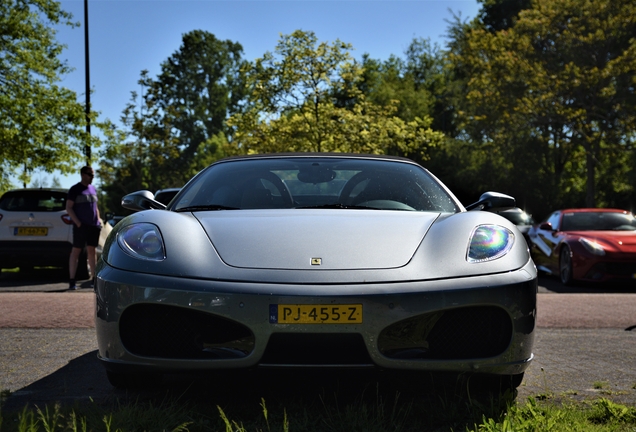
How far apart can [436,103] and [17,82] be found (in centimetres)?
4191

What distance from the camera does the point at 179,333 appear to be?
3539mm

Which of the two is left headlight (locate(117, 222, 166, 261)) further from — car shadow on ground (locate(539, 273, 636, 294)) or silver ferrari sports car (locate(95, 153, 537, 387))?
car shadow on ground (locate(539, 273, 636, 294))

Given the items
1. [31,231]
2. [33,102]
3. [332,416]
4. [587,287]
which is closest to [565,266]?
[587,287]

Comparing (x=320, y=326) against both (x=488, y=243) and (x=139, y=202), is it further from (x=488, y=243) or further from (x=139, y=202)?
(x=139, y=202)

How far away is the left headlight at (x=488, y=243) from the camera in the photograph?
368 centimetres

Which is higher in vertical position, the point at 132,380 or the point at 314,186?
the point at 314,186

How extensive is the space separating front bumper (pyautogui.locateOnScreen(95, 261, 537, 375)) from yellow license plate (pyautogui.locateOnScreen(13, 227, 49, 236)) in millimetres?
9469

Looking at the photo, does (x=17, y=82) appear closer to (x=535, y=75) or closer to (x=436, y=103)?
(x=535, y=75)

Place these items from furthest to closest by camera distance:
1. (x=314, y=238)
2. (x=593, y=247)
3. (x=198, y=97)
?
(x=198, y=97), (x=593, y=247), (x=314, y=238)

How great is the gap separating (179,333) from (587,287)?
9.96m

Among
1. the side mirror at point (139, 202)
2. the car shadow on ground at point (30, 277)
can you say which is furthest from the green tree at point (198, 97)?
the side mirror at point (139, 202)

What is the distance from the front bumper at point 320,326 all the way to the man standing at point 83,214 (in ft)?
26.3

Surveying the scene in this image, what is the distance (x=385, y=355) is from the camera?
3.40 m

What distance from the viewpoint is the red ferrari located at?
11758 mm
